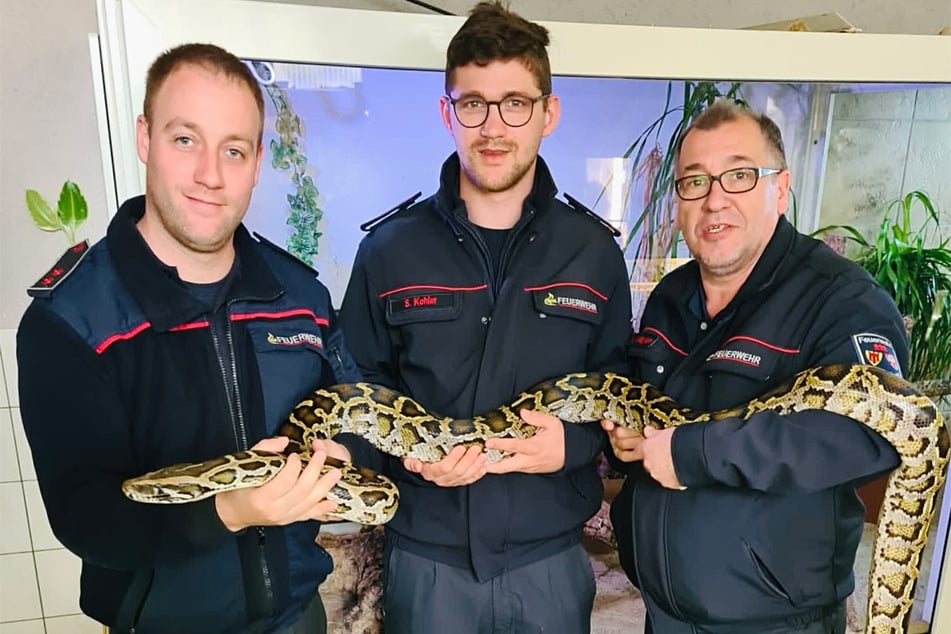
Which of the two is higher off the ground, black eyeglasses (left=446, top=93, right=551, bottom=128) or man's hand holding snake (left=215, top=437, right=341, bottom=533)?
black eyeglasses (left=446, top=93, right=551, bottom=128)

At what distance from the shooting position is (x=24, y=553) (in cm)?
315

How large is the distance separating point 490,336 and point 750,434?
2.93 feet

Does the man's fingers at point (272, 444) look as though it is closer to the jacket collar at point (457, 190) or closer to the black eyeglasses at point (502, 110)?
the jacket collar at point (457, 190)

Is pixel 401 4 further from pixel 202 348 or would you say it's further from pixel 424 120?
pixel 202 348

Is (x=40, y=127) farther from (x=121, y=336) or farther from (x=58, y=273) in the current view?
(x=121, y=336)

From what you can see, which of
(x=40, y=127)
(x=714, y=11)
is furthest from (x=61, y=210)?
(x=714, y=11)

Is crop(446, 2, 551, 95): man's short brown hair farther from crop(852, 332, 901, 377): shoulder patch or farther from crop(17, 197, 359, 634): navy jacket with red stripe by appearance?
crop(852, 332, 901, 377): shoulder patch

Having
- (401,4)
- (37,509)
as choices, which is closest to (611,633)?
(37,509)

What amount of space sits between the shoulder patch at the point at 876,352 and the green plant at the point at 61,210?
3.29m

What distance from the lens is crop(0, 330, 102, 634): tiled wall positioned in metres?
3.00

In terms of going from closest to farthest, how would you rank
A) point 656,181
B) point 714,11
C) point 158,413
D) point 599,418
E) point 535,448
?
point 158,413, point 535,448, point 599,418, point 656,181, point 714,11

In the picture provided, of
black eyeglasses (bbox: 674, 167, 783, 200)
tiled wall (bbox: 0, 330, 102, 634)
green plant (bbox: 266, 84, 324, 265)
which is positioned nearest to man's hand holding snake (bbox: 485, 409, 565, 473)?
black eyeglasses (bbox: 674, 167, 783, 200)

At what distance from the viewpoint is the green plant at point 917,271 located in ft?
11.3

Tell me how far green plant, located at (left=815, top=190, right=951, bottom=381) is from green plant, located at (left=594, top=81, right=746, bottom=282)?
0.92 m
